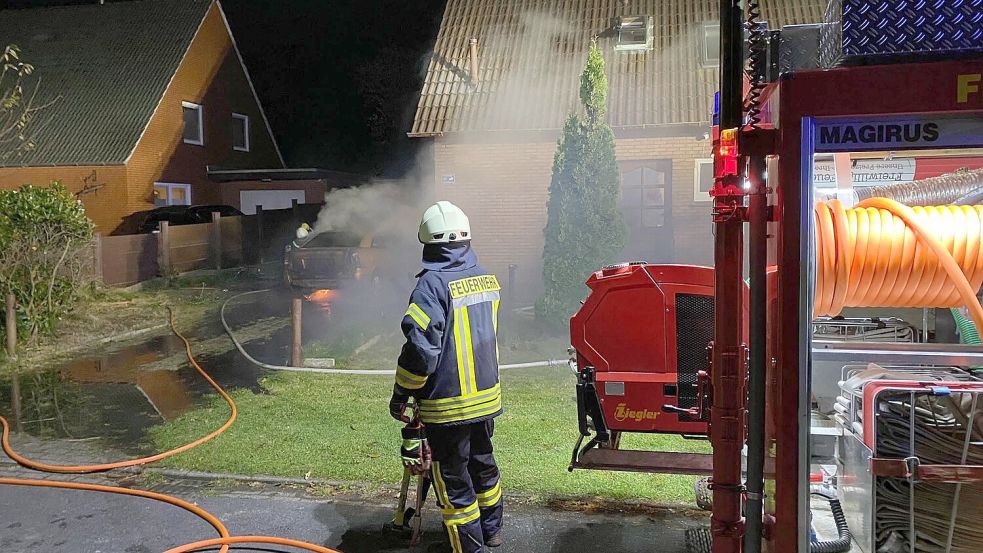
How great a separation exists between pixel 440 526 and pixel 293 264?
9.50 metres

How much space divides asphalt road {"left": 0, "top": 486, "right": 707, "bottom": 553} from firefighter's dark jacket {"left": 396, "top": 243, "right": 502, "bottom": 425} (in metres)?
0.91

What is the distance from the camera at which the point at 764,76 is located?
2.64 meters

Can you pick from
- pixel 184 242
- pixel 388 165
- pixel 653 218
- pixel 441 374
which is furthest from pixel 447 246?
pixel 388 165

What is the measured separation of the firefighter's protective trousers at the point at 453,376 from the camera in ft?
13.0

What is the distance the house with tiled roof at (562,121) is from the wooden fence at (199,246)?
22.9 ft

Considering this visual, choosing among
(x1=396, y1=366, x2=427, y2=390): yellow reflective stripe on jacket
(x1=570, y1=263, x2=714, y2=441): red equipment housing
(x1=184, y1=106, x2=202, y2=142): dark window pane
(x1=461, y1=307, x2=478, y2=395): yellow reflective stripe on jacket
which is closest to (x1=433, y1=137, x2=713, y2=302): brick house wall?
(x1=570, y1=263, x2=714, y2=441): red equipment housing

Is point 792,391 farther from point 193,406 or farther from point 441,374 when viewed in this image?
point 193,406

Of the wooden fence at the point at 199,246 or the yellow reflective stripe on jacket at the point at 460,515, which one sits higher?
the wooden fence at the point at 199,246

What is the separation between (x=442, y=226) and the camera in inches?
163

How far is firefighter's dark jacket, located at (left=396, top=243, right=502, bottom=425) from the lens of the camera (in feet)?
13.0

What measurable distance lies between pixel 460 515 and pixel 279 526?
1355 millimetres

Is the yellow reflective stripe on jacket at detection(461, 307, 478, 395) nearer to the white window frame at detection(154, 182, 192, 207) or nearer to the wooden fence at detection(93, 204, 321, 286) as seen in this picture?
the wooden fence at detection(93, 204, 321, 286)

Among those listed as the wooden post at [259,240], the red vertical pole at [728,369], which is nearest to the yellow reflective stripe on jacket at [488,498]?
the red vertical pole at [728,369]

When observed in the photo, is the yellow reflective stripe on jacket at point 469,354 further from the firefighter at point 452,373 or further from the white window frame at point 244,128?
the white window frame at point 244,128
